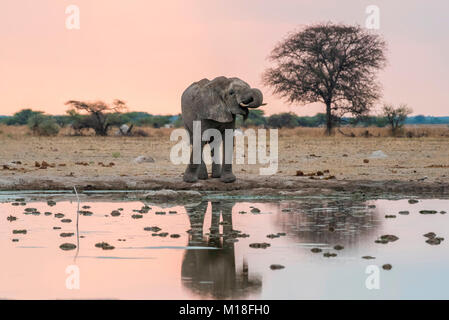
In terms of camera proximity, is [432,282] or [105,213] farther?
[105,213]

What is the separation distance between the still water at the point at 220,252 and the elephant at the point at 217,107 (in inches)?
117

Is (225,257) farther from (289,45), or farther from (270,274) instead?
(289,45)

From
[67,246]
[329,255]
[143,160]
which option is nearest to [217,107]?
[67,246]

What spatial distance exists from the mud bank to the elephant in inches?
12.4

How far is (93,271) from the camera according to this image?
8461mm

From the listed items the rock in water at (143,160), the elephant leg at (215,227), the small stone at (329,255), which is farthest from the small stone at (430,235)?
the rock in water at (143,160)

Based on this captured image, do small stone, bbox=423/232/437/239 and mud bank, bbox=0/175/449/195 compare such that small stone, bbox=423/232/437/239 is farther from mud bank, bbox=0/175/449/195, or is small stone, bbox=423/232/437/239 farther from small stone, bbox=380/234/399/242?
mud bank, bbox=0/175/449/195

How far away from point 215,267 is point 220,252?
0.89m

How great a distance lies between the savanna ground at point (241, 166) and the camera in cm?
1731

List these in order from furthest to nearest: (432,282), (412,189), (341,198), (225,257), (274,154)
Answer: (274,154), (412,189), (341,198), (225,257), (432,282)

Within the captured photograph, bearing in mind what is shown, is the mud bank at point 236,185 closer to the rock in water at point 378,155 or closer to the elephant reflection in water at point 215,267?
the elephant reflection in water at point 215,267

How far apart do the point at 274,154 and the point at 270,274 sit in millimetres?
19516
